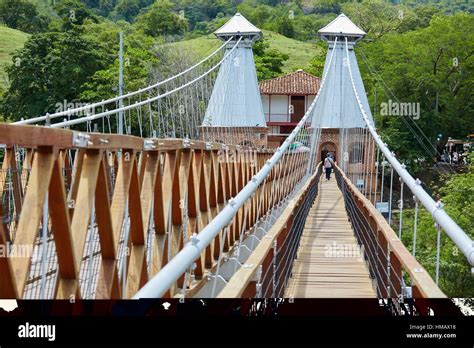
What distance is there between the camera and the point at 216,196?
8508mm

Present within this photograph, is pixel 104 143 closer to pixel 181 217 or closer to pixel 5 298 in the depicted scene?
pixel 5 298

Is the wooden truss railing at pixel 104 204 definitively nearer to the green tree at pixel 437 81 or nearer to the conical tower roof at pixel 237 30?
the conical tower roof at pixel 237 30

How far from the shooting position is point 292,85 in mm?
46438

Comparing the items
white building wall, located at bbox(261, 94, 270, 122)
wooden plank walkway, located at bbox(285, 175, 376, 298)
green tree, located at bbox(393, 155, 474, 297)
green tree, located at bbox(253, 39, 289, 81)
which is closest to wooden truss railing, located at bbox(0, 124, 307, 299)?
wooden plank walkway, located at bbox(285, 175, 376, 298)

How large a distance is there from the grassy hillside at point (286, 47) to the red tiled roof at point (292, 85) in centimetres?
1657

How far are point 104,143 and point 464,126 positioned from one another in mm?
40446

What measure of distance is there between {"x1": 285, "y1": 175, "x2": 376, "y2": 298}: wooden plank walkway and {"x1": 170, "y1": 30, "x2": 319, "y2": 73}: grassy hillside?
51613mm

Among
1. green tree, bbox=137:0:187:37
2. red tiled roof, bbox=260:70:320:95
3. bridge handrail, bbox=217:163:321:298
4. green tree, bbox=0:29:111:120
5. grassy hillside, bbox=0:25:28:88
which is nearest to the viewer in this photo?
bridge handrail, bbox=217:163:321:298

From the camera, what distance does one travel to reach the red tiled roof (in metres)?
46.0

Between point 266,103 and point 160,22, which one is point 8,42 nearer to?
point 160,22

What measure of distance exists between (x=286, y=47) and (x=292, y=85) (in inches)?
1201

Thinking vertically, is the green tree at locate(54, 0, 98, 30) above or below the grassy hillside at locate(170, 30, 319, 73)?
above

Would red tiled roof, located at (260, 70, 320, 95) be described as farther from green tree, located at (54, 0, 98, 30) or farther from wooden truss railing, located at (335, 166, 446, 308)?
wooden truss railing, located at (335, 166, 446, 308)

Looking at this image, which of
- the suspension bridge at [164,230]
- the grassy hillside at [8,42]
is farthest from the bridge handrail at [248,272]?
the grassy hillside at [8,42]
